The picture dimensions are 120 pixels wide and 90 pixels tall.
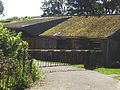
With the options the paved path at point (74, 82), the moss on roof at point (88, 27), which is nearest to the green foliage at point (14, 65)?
the paved path at point (74, 82)

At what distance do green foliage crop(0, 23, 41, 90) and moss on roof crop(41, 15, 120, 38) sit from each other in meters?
15.4

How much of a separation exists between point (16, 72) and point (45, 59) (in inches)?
612

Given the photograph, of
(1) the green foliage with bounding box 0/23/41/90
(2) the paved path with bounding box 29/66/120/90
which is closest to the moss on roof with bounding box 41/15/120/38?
(2) the paved path with bounding box 29/66/120/90

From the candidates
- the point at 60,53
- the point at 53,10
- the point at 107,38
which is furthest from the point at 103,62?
the point at 53,10

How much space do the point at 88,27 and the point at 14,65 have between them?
70.8 feet

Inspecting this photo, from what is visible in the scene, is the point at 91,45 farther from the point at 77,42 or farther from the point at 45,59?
the point at 45,59

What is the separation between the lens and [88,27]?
36.7m

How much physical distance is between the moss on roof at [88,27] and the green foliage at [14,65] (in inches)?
608

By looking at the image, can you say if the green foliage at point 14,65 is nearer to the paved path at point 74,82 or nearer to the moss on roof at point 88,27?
the paved path at point 74,82

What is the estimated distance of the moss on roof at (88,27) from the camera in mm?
33656

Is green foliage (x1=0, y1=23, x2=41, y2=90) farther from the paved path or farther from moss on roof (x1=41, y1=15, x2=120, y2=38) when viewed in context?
moss on roof (x1=41, y1=15, x2=120, y2=38)

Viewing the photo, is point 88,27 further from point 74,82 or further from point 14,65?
point 14,65

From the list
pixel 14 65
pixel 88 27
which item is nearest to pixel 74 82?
pixel 14 65

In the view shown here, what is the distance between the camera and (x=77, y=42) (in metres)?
35.2
